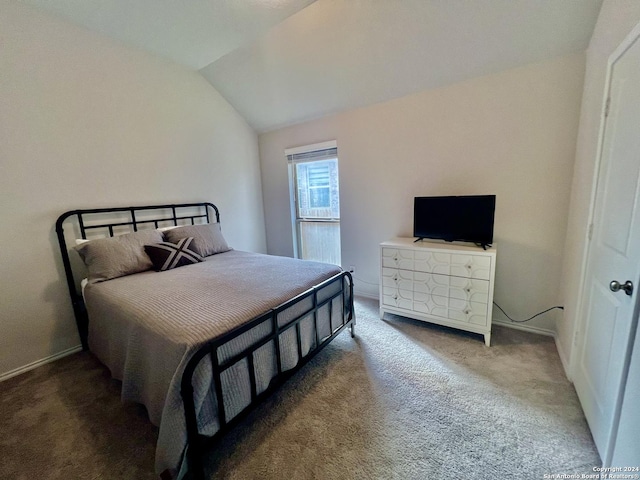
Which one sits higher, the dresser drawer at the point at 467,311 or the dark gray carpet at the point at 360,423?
the dresser drawer at the point at 467,311

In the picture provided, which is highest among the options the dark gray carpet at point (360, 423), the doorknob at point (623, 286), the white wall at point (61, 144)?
the white wall at point (61, 144)

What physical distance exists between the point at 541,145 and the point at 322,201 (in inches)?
91.0

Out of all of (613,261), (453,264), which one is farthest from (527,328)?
(613,261)

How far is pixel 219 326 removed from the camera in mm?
1342

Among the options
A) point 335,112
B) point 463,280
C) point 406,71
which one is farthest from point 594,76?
point 335,112

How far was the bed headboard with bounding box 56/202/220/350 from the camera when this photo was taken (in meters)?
2.31

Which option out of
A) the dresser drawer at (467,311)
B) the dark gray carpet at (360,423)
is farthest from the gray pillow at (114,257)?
the dresser drawer at (467,311)

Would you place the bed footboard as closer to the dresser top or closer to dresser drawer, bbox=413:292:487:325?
the dresser top

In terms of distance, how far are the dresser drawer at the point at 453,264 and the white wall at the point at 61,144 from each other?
2.77 metres

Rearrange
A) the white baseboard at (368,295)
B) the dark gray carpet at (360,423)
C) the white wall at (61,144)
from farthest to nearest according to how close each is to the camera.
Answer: the white baseboard at (368,295), the white wall at (61,144), the dark gray carpet at (360,423)

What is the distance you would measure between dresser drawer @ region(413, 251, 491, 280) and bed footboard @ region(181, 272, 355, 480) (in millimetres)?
793

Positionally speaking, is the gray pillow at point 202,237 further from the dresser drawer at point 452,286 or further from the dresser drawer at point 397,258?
the dresser drawer at point 452,286

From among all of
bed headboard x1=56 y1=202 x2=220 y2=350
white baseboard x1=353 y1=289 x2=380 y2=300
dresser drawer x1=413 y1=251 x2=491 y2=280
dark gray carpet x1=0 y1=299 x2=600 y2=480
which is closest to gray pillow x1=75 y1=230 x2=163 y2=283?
bed headboard x1=56 y1=202 x2=220 y2=350

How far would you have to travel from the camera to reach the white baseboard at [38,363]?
2090mm
